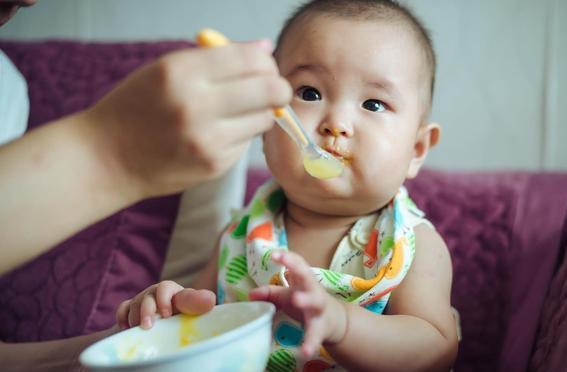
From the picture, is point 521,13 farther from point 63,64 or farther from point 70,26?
point 70,26

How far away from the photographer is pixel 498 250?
1086 mm

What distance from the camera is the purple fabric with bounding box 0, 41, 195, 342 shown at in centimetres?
107

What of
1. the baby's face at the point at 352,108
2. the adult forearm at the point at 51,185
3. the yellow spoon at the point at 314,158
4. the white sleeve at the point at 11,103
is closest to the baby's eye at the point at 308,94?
the baby's face at the point at 352,108

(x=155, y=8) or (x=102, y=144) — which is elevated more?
(x=102, y=144)

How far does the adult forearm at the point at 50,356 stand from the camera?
82 cm

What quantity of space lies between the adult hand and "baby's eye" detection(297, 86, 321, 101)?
1.13ft

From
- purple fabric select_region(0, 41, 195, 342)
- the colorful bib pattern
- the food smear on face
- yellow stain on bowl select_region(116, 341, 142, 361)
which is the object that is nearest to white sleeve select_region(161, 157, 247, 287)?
purple fabric select_region(0, 41, 195, 342)

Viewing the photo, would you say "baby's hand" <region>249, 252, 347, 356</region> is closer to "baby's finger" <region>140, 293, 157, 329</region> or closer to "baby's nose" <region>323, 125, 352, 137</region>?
"baby's finger" <region>140, 293, 157, 329</region>

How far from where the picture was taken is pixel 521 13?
1.39 meters

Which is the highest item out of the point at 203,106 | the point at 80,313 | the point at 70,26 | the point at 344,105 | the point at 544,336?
the point at 203,106

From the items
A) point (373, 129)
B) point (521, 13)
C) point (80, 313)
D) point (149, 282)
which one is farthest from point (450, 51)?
point (80, 313)

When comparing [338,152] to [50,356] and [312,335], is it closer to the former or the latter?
[312,335]

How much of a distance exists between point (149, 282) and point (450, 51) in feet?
2.92

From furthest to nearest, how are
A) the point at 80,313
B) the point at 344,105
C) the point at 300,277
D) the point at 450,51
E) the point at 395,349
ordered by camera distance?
the point at 450,51
the point at 80,313
the point at 344,105
the point at 395,349
the point at 300,277
